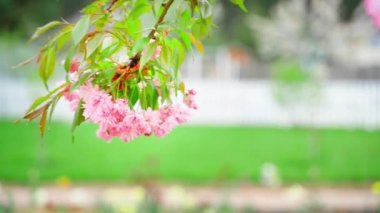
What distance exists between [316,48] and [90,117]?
1745 centimetres

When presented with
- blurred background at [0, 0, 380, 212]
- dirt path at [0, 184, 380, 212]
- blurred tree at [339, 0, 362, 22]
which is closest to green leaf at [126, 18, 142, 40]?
blurred background at [0, 0, 380, 212]

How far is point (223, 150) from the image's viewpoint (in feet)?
27.9

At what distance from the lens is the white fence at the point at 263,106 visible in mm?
11586

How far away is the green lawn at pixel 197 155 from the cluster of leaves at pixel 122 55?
14.2ft

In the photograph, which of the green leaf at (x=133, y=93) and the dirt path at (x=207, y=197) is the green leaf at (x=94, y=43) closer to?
the green leaf at (x=133, y=93)

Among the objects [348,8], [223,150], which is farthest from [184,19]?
[223,150]

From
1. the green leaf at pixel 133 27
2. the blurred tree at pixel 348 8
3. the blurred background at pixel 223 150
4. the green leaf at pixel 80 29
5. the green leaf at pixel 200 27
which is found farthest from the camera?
the blurred background at pixel 223 150

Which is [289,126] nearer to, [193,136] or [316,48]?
[193,136]

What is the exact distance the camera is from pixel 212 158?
7.78 m

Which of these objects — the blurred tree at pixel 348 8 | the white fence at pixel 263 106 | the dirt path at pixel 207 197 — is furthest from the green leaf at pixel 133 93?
the white fence at pixel 263 106

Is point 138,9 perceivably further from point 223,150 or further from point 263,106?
point 263,106

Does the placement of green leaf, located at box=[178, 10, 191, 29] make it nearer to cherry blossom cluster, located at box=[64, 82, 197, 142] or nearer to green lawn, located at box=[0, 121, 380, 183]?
cherry blossom cluster, located at box=[64, 82, 197, 142]

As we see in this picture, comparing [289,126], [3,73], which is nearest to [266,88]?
[289,126]

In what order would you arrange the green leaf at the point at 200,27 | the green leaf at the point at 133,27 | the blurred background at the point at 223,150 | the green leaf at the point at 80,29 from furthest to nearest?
the blurred background at the point at 223,150 → the green leaf at the point at 200,27 → the green leaf at the point at 133,27 → the green leaf at the point at 80,29
